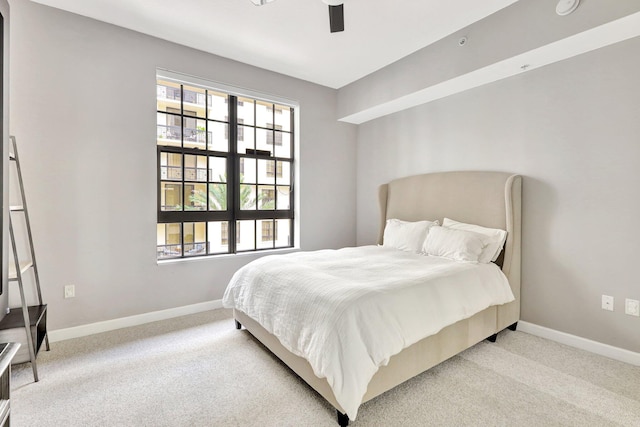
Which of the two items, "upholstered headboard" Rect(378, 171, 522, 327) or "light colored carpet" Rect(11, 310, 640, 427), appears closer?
"light colored carpet" Rect(11, 310, 640, 427)

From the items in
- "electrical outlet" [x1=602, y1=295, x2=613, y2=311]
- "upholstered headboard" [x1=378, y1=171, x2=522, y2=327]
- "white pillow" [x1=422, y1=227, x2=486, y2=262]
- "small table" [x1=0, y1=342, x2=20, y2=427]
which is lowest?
"electrical outlet" [x1=602, y1=295, x2=613, y2=311]

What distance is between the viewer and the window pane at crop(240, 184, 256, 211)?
149 inches

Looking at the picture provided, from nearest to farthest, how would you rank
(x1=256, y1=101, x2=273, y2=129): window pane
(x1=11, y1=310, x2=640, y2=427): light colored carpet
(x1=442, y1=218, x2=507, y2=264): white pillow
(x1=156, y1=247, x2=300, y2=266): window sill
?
(x1=11, y1=310, x2=640, y2=427): light colored carpet
(x1=442, y1=218, x2=507, y2=264): white pillow
(x1=156, y1=247, x2=300, y2=266): window sill
(x1=256, y1=101, x2=273, y2=129): window pane

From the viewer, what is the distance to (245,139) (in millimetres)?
3844

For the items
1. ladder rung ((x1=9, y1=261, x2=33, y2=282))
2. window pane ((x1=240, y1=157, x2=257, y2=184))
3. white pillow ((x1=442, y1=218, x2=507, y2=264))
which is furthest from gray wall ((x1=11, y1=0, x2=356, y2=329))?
white pillow ((x1=442, y1=218, x2=507, y2=264))

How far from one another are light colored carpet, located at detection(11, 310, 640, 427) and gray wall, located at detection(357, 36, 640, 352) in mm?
405

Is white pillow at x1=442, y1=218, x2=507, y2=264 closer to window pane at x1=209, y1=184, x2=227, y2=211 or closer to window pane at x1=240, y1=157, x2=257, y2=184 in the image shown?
window pane at x1=240, y1=157, x2=257, y2=184

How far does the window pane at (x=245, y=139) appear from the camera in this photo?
149 inches

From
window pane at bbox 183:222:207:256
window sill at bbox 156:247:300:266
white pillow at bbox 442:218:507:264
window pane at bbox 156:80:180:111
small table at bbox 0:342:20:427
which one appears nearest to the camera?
small table at bbox 0:342:20:427

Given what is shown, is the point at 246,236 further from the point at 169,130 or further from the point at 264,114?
the point at 264,114

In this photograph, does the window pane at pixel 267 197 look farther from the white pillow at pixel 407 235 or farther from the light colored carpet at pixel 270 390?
the light colored carpet at pixel 270 390

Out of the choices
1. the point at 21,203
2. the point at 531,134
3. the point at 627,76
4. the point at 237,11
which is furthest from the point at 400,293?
the point at 21,203

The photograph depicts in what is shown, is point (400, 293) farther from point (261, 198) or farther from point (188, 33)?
point (188, 33)

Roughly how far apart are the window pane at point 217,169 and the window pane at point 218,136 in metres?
0.13
